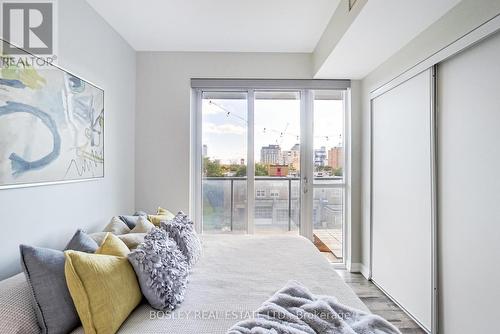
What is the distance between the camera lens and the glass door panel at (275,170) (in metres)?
3.45

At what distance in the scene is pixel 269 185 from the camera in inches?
136

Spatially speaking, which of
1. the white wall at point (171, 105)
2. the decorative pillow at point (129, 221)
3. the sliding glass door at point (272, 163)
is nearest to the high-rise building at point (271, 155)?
the sliding glass door at point (272, 163)

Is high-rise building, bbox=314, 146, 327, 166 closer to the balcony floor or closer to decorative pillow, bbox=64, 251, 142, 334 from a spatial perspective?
the balcony floor

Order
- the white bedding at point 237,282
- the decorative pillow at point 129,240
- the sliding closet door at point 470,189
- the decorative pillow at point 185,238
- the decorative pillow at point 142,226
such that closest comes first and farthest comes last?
the white bedding at point 237,282 → the sliding closet door at point 470,189 → the decorative pillow at point 129,240 → the decorative pillow at point 185,238 → the decorative pillow at point 142,226

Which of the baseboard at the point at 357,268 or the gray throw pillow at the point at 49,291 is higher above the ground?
the gray throw pillow at the point at 49,291

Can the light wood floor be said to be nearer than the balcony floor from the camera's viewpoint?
Yes

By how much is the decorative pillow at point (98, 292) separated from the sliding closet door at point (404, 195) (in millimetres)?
2161

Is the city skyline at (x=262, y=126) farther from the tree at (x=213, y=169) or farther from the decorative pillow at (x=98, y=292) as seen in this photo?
the decorative pillow at (x=98, y=292)

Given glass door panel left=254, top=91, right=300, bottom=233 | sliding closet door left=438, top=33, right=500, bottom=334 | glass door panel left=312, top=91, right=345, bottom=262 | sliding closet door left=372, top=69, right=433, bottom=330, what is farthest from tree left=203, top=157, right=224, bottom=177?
sliding closet door left=438, top=33, right=500, bottom=334

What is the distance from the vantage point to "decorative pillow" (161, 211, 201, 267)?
1843mm

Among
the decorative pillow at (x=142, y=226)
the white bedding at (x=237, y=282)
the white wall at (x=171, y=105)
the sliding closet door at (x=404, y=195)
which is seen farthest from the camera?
the white wall at (x=171, y=105)

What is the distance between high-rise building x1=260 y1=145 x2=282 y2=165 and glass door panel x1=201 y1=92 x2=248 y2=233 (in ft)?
0.78

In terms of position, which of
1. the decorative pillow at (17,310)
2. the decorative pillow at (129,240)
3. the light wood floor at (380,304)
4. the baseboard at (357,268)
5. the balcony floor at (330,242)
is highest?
the decorative pillow at (129,240)

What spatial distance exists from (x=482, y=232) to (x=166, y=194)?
2.95 metres
